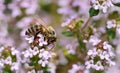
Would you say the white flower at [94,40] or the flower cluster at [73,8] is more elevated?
the flower cluster at [73,8]

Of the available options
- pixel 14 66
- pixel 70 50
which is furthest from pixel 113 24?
pixel 14 66

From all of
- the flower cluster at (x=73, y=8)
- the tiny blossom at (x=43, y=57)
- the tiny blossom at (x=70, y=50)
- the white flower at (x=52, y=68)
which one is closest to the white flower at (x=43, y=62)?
the tiny blossom at (x=43, y=57)

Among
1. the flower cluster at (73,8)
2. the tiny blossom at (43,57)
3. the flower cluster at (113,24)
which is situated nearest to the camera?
the tiny blossom at (43,57)

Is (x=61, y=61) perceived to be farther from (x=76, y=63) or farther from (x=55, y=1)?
(x=55, y=1)

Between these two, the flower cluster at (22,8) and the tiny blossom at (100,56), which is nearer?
the tiny blossom at (100,56)

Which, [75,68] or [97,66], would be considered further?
[75,68]

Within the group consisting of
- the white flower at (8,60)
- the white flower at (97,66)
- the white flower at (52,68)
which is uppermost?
the white flower at (52,68)

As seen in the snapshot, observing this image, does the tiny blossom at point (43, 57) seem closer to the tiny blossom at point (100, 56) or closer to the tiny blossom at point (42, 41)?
the tiny blossom at point (42, 41)

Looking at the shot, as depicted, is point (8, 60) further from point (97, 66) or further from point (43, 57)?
point (97, 66)
